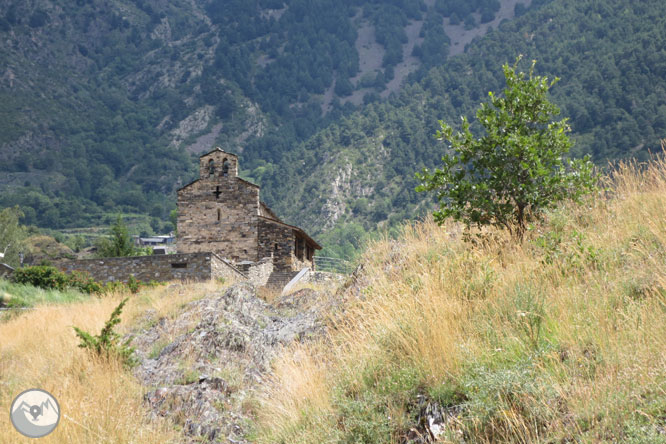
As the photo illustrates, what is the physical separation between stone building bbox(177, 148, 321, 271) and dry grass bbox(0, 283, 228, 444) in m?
16.5

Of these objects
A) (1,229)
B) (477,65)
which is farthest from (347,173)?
(1,229)

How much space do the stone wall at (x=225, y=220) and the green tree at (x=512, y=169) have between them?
23.9m

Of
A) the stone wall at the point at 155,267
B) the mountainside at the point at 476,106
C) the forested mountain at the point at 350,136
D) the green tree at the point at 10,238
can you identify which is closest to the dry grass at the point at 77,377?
the stone wall at the point at 155,267

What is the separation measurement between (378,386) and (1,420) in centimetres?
466

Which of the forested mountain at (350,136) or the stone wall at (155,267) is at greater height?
the forested mountain at (350,136)

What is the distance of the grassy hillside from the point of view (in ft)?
11.6

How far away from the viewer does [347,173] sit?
124250 mm

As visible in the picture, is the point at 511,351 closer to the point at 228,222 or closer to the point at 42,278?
the point at 42,278

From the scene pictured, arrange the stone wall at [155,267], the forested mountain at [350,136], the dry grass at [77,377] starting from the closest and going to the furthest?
the dry grass at [77,377]
the stone wall at [155,267]
the forested mountain at [350,136]

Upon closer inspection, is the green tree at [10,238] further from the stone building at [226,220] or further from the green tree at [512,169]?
the green tree at [512,169]

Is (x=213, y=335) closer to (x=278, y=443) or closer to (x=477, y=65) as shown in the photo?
(x=278, y=443)

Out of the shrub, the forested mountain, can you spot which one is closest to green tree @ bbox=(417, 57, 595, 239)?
the shrub

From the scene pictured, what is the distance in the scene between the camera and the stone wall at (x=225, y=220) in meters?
31.7

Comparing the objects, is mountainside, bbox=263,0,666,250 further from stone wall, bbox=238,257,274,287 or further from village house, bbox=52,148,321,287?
stone wall, bbox=238,257,274,287
